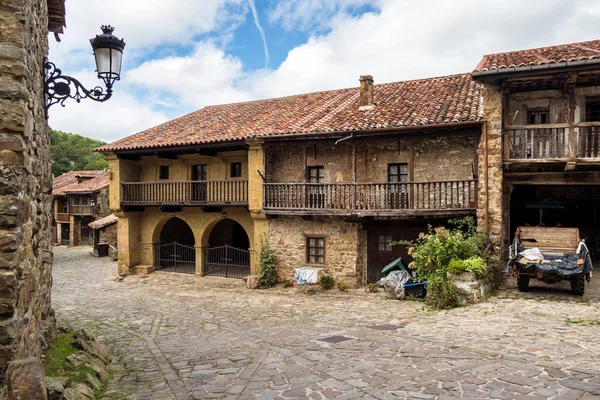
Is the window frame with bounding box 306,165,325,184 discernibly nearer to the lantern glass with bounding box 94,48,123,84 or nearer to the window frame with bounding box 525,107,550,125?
the window frame with bounding box 525,107,550,125

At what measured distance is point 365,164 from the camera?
16.2m

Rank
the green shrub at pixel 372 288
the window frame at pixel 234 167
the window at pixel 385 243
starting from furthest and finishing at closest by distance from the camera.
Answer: the window frame at pixel 234 167
the window at pixel 385 243
the green shrub at pixel 372 288

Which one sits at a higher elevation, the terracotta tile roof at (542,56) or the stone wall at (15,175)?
the terracotta tile roof at (542,56)

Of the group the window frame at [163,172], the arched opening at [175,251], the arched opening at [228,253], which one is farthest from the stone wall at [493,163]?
the window frame at [163,172]

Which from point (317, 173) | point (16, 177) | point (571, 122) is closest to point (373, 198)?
point (317, 173)

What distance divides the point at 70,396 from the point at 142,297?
37.5 feet

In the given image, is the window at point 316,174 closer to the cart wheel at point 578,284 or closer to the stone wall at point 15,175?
the cart wheel at point 578,284

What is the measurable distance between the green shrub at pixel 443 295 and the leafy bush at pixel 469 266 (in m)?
0.43

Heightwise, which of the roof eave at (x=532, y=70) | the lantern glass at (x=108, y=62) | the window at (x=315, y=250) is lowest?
the window at (x=315, y=250)

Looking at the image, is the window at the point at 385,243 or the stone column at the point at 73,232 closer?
the window at the point at 385,243

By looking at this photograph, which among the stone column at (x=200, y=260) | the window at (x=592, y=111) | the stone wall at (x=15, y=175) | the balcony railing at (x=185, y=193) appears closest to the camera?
the stone wall at (x=15, y=175)

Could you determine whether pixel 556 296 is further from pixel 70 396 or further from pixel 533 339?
pixel 70 396

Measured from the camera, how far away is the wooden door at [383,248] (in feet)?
52.4

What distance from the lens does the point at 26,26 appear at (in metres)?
4.27
